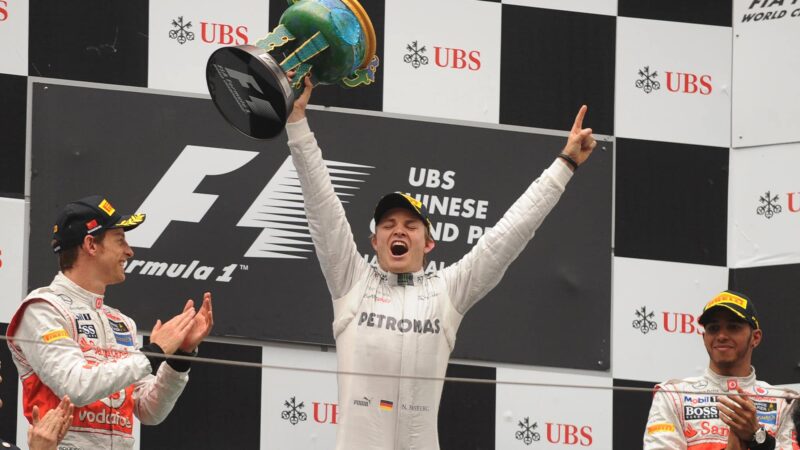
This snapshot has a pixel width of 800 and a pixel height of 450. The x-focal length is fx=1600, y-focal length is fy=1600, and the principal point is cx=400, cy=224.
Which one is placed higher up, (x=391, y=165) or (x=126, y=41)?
(x=126, y=41)

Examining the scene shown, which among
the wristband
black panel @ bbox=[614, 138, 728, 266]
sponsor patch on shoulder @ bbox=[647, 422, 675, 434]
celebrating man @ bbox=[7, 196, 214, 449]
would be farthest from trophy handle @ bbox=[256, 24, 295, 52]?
black panel @ bbox=[614, 138, 728, 266]

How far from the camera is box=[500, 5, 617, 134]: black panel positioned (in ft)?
15.5

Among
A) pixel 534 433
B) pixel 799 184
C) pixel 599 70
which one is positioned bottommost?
pixel 534 433

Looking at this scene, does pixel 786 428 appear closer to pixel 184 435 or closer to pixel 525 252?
pixel 525 252

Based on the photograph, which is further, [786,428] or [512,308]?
[512,308]

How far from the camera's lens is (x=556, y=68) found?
15.7ft

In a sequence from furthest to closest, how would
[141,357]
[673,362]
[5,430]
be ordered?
[673,362] < [5,430] < [141,357]

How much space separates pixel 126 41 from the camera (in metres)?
4.41

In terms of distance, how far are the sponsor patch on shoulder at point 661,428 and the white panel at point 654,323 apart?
0.86 m

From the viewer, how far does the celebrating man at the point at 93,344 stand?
3381 mm

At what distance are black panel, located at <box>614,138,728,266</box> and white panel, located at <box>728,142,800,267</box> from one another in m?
0.04

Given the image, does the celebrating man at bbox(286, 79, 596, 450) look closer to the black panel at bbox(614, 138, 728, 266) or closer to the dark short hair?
the dark short hair

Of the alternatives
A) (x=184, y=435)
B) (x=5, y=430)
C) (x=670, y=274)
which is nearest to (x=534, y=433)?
(x=670, y=274)

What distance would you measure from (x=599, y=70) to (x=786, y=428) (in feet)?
4.69
